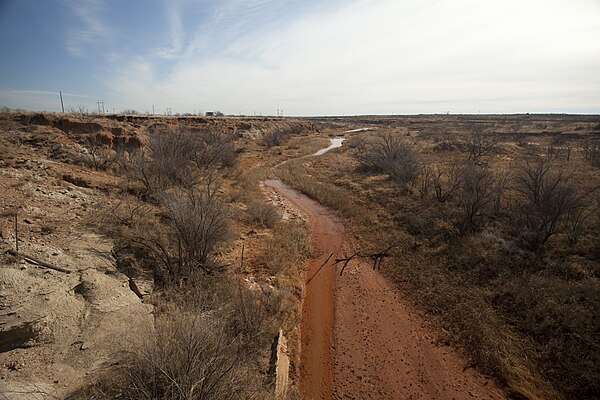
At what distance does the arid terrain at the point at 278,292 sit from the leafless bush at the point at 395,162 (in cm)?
451

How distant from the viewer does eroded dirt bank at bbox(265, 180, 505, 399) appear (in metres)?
5.58

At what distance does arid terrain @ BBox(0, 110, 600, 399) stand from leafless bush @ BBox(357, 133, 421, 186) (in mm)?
4511

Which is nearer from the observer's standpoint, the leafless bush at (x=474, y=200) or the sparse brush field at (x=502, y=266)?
the sparse brush field at (x=502, y=266)

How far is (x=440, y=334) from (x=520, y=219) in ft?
22.5

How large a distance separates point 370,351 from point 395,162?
15.1 meters

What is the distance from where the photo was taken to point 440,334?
22.6ft

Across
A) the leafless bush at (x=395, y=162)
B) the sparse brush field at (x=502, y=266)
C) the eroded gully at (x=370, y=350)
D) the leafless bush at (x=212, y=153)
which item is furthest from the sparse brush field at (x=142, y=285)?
the leafless bush at (x=395, y=162)

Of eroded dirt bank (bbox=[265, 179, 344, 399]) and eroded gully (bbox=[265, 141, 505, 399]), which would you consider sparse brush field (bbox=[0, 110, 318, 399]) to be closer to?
eroded dirt bank (bbox=[265, 179, 344, 399])

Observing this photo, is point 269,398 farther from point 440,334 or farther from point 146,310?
point 440,334

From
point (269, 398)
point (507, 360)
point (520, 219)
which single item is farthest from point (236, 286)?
point (520, 219)

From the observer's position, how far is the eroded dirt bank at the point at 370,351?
220 inches

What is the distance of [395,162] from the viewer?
19.6m

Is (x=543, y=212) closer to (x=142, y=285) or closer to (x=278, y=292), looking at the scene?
(x=278, y=292)

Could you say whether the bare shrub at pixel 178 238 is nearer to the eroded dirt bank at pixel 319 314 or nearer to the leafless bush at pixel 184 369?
the eroded dirt bank at pixel 319 314
